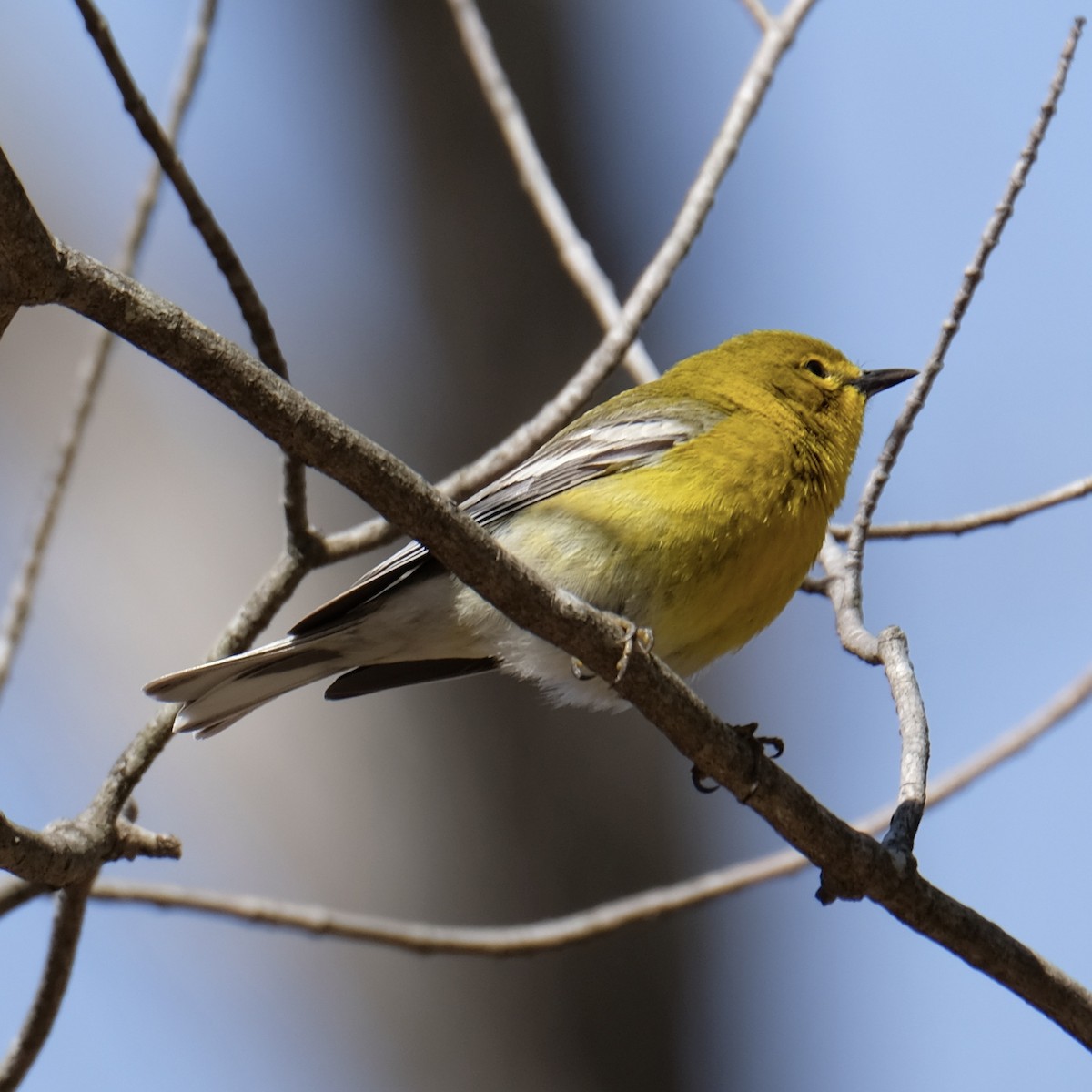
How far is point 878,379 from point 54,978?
3136 millimetres

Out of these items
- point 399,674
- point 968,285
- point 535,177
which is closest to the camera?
point 968,285

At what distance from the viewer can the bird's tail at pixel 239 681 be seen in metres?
3.29

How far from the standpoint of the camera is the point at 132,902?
135 inches

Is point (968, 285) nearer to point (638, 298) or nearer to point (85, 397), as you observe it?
point (638, 298)

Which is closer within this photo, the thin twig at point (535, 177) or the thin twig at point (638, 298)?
the thin twig at point (638, 298)

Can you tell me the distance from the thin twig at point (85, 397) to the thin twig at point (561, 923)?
0.67 m

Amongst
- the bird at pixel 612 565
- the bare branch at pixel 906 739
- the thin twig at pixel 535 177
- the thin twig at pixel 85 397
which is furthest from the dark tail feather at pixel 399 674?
the bare branch at pixel 906 739

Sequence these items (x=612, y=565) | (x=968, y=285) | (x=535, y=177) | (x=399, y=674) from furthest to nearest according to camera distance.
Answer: (x=535, y=177)
(x=399, y=674)
(x=612, y=565)
(x=968, y=285)

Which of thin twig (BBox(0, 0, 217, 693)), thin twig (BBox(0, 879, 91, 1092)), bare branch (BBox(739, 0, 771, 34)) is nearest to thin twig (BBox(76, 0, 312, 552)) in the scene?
thin twig (BBox(0, 0, 217, 693))

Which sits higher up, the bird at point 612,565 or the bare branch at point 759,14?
the bare branch at point 759,14

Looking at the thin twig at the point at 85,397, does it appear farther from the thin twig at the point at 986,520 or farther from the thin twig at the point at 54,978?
the thin twig at the point at 986,520

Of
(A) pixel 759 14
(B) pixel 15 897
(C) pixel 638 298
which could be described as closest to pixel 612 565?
(C) pixel 638 298

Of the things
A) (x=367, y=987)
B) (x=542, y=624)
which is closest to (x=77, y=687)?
(x=367, y=987)

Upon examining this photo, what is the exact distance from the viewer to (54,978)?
→ 9.59 feet
